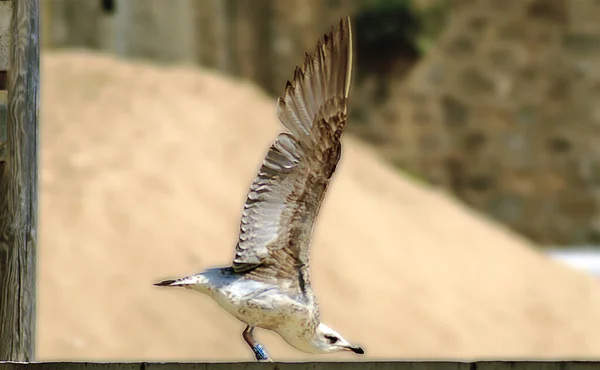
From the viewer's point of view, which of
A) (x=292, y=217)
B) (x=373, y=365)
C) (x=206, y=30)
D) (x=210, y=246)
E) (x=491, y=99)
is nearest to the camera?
(x=373, y=365)

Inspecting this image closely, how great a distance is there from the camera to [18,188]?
210 inches

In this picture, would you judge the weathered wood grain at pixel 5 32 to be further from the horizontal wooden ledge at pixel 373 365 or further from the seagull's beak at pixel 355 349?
the seagull's beak at pixel 355 349

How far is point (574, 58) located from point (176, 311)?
9.97 metres

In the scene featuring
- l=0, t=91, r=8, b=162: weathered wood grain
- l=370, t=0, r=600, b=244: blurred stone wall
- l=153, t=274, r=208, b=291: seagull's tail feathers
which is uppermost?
l=0, t=91, r=8, b=162: weathered wood grain

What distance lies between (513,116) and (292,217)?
16414 mm

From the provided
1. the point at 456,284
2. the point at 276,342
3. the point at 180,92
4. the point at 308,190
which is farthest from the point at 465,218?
the point at 308,190

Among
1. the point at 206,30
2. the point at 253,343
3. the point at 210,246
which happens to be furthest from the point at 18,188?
the point at 206,30

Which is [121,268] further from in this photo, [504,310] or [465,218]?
[465,218]

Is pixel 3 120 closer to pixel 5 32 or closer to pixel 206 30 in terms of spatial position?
pixel 5 32

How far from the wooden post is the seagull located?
1.09 m

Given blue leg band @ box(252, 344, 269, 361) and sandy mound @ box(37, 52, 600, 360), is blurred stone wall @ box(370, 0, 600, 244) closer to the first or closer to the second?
sandy mound @ box(37, 52, 600, 360)

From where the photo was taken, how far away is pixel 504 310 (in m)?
14.5

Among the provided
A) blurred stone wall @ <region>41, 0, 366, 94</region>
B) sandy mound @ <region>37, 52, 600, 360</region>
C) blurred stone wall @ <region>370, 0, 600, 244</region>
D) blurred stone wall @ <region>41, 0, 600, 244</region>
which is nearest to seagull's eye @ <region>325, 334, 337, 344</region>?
sandy mound @ <region>37, 52, 600, 360</region>

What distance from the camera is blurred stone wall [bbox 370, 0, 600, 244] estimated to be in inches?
801
